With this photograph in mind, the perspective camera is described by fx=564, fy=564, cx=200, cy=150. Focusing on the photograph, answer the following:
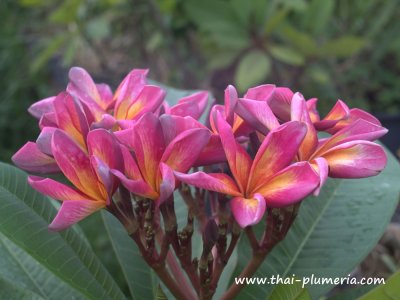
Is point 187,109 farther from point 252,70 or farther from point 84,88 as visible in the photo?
point 252,70

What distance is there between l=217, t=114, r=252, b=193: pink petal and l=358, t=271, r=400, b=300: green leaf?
0.45 ft

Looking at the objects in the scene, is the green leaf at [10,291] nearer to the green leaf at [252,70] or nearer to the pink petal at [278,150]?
the pink petal at [278,150]

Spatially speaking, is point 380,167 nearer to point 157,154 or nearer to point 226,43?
point 157,154

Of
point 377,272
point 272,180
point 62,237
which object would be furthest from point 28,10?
point 272,180

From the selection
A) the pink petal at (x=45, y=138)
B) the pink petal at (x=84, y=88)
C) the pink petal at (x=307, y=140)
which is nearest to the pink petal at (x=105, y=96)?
the pink petal at (x=84, y=88)

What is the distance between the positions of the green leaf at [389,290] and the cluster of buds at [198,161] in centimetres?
9

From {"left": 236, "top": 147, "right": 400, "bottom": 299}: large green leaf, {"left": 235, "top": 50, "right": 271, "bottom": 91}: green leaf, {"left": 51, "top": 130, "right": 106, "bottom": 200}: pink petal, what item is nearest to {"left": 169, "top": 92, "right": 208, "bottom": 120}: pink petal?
{"left": 51, "top": 130, "right": 106, "bottom": 200}: pink petal

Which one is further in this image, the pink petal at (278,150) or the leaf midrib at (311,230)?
the leaf midrib at (311,230)

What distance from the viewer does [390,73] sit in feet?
7.04

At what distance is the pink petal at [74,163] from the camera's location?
0.47 metres

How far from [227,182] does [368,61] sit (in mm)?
1771

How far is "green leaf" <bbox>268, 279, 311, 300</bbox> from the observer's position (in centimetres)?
49

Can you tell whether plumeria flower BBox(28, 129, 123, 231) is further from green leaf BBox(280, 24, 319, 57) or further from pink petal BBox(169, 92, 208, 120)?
green leaf BBox(280, 24, 319, 57)

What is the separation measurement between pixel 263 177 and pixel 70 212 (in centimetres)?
16
